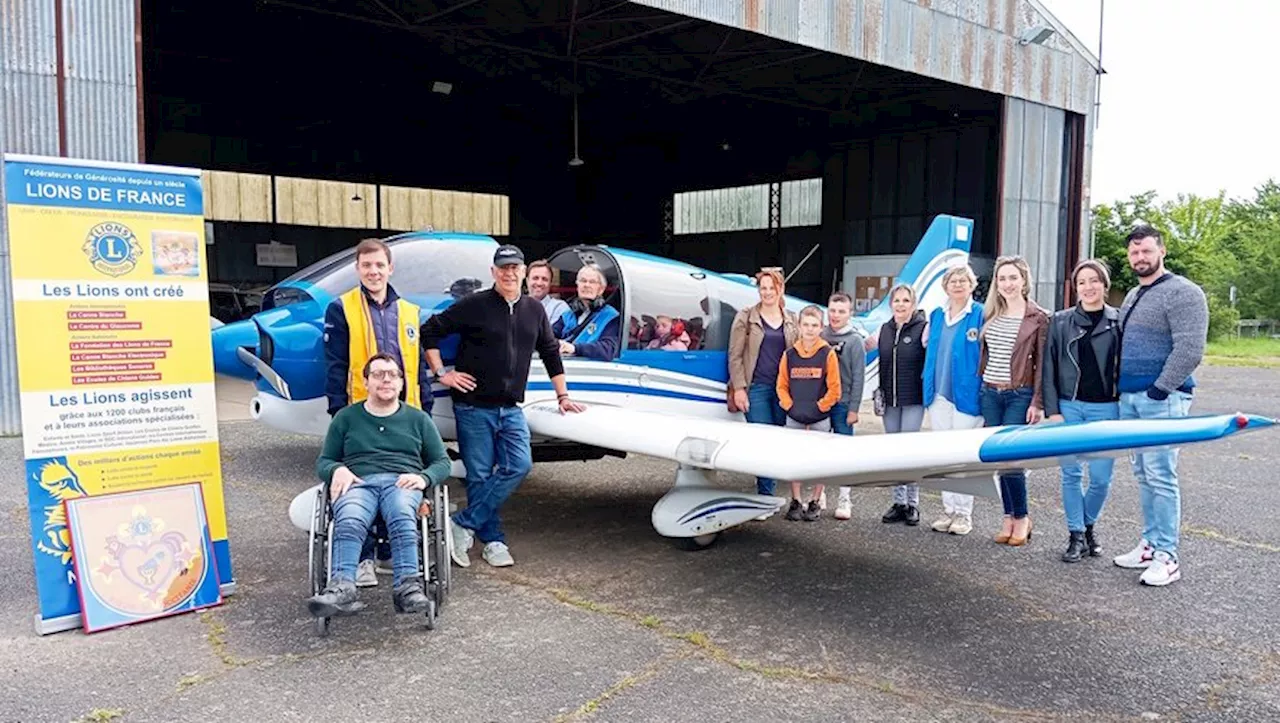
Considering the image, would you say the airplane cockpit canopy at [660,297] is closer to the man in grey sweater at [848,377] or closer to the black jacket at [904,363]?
the man in grey sweater at [848,377]

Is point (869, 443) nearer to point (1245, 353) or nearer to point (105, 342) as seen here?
point (105, 342)

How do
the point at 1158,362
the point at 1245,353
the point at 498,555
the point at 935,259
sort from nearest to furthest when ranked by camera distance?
the point at 1158,362
the point at 498,555
the point at 935,259
the point at 1245,353

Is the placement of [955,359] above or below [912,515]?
above

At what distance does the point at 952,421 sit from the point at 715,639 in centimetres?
228

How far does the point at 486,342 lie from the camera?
464 centimetres

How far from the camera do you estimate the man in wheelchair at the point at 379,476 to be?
3.61 m

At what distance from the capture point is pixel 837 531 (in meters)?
5.59

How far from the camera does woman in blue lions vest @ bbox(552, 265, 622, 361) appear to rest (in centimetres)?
573

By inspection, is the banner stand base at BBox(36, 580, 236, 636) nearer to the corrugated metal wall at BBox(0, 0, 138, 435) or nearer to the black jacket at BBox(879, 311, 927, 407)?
the black jacket at BBox(879, 311, 927, 407)

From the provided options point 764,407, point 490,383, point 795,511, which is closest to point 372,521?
point 490,383

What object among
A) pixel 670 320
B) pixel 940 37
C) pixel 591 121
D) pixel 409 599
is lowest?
pixel 409 599

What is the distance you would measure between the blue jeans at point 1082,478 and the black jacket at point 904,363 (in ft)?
2.98

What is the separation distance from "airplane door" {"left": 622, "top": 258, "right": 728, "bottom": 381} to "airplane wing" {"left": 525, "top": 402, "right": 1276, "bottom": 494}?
64 centimetres

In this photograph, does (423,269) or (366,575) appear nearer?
(366,575)
